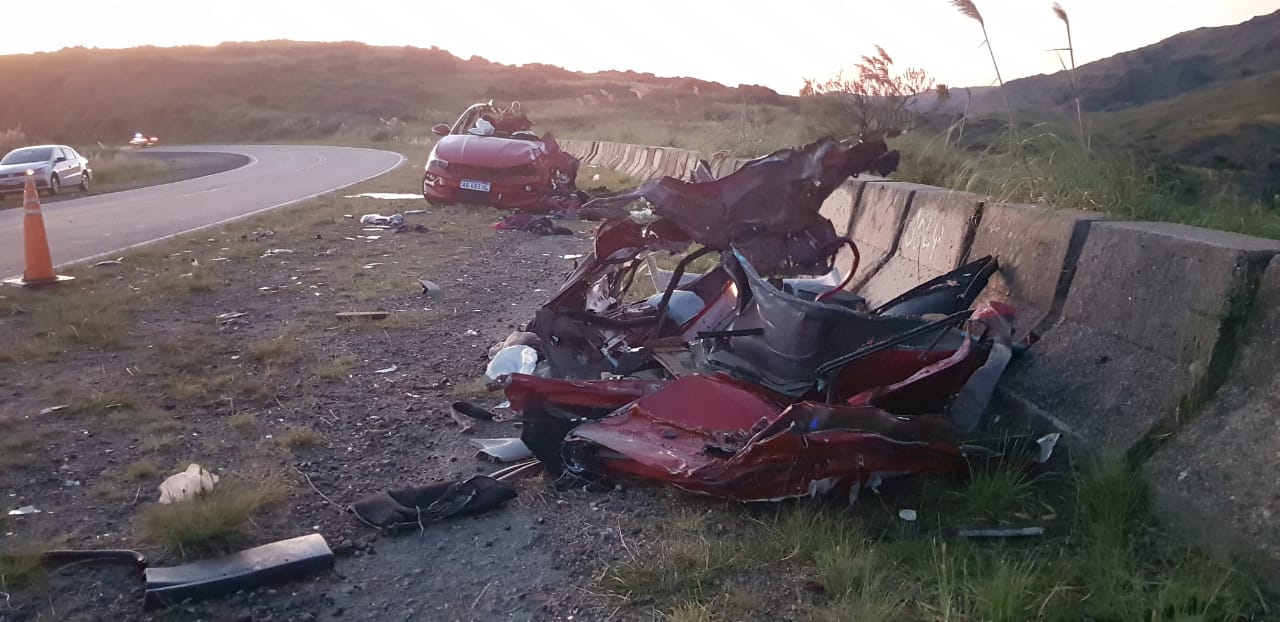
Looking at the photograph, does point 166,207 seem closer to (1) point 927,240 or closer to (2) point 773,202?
(2) point 773,202

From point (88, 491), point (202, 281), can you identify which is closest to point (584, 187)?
point (202, 281)

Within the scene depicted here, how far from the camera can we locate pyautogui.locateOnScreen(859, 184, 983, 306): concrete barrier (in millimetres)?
5148

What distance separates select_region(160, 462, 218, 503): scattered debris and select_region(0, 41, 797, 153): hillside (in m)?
46.1

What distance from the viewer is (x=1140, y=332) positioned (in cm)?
359

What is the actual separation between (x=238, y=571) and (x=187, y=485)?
0.84 m

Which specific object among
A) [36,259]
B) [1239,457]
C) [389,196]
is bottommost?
[389,196]

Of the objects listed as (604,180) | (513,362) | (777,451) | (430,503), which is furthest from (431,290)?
(604,180)

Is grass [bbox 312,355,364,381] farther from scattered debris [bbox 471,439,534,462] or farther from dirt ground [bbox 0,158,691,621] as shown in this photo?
scattered debris [bbox 471,439,534,462]

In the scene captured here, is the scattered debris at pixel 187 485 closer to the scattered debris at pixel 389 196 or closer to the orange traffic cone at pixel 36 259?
the orange traffic cone at pixel 36 259

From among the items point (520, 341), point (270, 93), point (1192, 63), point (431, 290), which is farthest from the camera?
point (270, 93)

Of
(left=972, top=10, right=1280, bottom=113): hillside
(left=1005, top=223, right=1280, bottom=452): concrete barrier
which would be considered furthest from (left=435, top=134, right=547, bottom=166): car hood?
(left=972, top=10, right=1280, bottom=113): hillside

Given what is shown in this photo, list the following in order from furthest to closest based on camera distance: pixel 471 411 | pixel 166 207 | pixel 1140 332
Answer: pixel 166 207, pixel 471 411, pixel 1140 332

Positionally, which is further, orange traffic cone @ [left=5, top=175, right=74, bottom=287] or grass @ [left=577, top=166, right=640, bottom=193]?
grass @ [left=577, top=166, right=640, bottom=193]

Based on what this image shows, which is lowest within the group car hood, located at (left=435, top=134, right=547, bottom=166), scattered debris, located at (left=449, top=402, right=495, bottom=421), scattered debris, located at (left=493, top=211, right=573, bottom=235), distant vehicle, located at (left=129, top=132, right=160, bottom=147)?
distant vehicle, located at (left=129, top=132, right=160, bottom=147)
